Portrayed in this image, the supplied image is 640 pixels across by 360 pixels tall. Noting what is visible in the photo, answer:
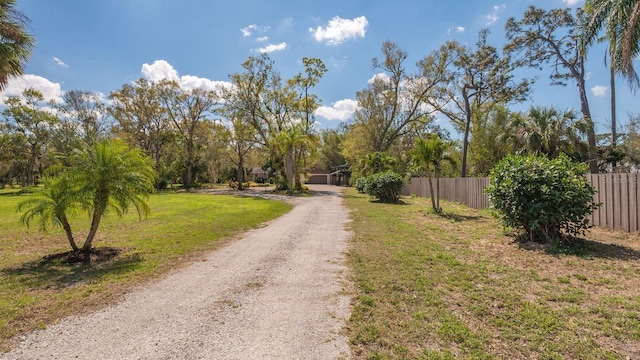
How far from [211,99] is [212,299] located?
35.7 m

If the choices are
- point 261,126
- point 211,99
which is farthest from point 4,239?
point 211,99

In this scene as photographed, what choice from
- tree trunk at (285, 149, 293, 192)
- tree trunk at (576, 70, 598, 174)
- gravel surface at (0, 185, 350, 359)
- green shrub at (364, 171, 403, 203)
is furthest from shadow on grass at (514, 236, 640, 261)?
tree trunk at (285, 149, 293, 192)

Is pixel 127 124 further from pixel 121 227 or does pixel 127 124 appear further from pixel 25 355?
pixel 25 355

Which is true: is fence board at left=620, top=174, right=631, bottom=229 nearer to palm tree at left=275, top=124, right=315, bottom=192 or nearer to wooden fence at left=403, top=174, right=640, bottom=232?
wooden fence at left=403, top=174, right=640, bottom=232

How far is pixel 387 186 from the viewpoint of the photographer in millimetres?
18688

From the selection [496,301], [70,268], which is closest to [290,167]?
[70,268]

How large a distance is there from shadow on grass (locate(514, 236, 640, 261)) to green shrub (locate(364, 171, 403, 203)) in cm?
1193

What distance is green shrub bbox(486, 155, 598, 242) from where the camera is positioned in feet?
20.4

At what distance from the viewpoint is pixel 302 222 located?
11031 mm

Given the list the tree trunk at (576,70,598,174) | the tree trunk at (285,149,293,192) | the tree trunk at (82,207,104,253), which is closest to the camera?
the tree trunk at (82,207,104,253)

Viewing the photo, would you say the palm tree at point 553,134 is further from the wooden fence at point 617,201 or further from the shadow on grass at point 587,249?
the shadow on grass at point 587,249

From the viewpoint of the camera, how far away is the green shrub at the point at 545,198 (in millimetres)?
6230

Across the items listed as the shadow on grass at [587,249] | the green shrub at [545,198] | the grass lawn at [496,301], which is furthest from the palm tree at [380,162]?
the shadow on grass at [587,249]

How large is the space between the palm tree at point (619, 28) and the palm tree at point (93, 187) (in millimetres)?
11301
